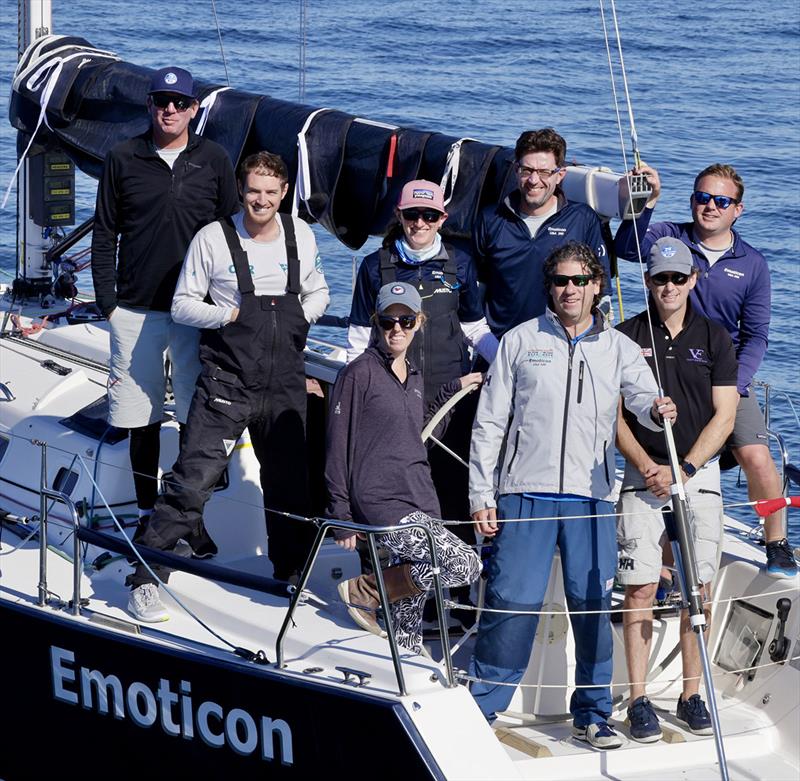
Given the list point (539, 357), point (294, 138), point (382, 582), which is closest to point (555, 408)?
point (539, 357)

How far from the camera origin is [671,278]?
496 centimetres

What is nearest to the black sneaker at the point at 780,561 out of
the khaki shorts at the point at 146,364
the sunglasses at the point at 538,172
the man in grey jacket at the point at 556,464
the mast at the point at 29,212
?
the man in grey jacket at the point at 556,464

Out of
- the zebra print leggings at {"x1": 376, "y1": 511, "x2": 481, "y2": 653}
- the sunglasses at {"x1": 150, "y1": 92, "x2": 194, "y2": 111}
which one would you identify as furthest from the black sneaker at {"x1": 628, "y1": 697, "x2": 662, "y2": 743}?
the sunglasses at {"x1": 150, "y1": 92, "x2": 194, "y2": 111}

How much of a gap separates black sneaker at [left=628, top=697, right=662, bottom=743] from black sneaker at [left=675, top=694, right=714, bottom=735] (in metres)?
0.16

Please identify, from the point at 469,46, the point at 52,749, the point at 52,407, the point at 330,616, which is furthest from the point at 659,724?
the point at 469,46

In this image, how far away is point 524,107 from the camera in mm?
19906

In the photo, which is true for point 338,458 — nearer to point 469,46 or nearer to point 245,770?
point 245,770

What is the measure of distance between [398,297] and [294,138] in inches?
89.5

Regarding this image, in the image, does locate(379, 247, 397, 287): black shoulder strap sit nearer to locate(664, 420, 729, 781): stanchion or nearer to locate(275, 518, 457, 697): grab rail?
locate(275, 518, 457, 697): grab rail

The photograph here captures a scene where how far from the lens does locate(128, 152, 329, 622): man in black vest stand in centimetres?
521

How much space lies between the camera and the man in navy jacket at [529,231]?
5.26 meters

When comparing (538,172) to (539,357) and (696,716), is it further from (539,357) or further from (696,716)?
(696,716)

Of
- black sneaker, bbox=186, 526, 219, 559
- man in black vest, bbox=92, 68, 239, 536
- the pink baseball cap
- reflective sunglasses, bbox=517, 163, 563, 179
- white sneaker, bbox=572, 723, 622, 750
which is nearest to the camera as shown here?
white sneaker, bbox=572, 723, 622, 750

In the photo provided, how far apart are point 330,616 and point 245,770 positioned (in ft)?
2.24
